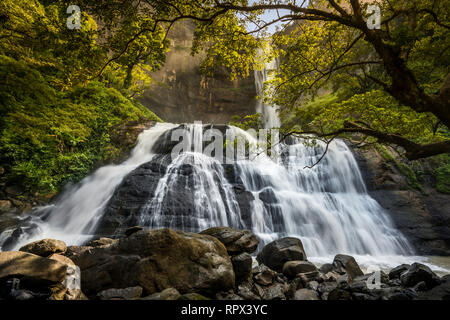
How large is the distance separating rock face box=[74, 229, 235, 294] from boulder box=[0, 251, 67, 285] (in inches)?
19.2

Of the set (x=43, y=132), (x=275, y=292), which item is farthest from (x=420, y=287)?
(x=43, y=132)

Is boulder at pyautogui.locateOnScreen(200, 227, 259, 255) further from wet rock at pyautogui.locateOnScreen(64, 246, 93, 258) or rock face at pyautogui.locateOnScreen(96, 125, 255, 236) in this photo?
wet rock at pyautogui.locateOnScreen(64, 246, 93, 258)

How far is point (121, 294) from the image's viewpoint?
3.01m

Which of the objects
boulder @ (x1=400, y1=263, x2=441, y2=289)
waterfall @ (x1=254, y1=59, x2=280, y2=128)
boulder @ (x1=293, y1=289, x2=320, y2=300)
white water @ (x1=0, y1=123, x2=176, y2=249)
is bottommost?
boulder @ (x1=293, y1=289, x2=320, y2=300)

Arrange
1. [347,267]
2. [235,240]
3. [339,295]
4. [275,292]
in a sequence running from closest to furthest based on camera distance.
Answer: [339,295] < [275,292] < [235,240] < [347,267]

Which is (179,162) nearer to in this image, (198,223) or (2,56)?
(198,223)

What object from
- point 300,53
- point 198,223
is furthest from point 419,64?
point 198,223

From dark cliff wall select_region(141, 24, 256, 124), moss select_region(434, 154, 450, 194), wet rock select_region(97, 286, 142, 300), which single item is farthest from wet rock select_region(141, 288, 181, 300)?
dark cliff wall select_region(141, 24, 256, 124)

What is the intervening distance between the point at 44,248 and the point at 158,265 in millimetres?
2737

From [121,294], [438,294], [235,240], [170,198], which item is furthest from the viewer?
[170,198]

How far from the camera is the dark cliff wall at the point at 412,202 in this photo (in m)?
8.98

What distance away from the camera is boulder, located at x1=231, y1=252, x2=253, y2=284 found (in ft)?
13.9

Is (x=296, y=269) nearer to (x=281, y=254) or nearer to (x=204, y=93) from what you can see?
(x=281, y=254)

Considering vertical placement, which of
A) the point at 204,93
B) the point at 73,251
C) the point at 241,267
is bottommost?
the point at 241,267
